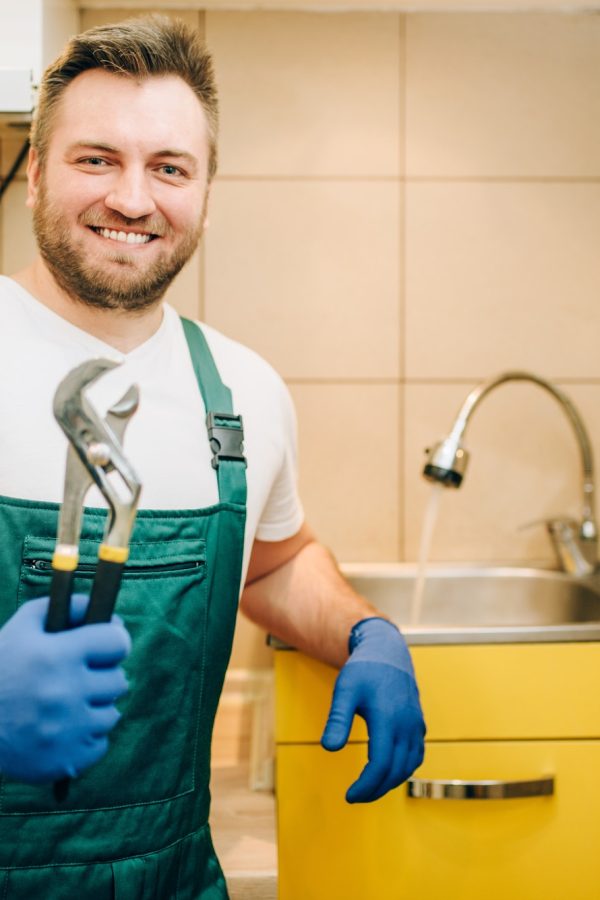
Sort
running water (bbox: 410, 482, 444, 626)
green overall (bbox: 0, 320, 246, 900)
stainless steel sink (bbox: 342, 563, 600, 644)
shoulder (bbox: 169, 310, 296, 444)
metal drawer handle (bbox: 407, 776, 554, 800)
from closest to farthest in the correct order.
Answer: green overall (bbox: 0, 320, 246, 900) < shoulder (bbox: 169, 310, 296, 444) < metal drawer handle (bbox: 407, 776, 554, 800) < running water (bbox: 410, 482, 444, 626) < stainless steel sink (bbox: 342, 563, 600, 644)

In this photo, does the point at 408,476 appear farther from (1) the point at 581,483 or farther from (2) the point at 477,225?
(2) the point at 477,225

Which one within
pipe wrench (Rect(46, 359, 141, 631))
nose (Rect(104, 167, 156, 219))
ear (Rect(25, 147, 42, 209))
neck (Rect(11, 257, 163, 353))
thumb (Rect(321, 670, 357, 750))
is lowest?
thumb (Rect(321, 670, 357, 750))

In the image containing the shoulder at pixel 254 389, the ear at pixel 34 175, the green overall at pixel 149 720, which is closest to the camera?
the green overall at pixel 149 720

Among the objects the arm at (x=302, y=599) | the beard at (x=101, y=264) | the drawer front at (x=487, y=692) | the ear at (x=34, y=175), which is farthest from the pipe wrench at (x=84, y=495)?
the drawer front at (x=487, y=692)

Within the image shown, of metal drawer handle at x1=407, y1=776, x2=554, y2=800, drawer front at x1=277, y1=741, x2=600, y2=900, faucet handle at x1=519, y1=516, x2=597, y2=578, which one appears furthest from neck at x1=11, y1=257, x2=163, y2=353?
faucet handle at x1=519, y1=516, x2=597, y2=578

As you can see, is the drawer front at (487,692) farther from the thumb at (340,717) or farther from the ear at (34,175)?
the ear at (34,175)

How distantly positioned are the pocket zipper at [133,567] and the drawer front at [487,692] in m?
0.34

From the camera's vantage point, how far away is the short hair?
926mm

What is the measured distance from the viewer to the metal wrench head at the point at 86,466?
0.56 meters

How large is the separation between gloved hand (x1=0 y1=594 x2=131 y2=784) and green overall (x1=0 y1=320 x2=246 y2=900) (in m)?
0.25

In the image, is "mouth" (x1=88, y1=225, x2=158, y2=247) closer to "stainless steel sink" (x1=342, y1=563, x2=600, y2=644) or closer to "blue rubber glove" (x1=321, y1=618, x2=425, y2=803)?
"blue rubber glove" (x1=321, y1=618, x2=425, y2=803)

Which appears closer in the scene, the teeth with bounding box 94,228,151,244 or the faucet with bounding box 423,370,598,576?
the teeth with bounding box 94,228,151,244

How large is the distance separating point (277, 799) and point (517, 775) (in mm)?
356

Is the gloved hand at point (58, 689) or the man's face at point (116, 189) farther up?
the man's face at point (116, 189)
